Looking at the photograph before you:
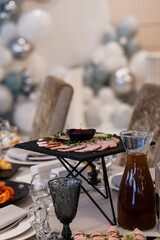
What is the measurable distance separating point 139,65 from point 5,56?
1.95 m

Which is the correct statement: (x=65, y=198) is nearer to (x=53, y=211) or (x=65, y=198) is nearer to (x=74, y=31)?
(x=53, y=211)

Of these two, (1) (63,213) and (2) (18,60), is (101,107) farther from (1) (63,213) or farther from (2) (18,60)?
(1) (63,213)

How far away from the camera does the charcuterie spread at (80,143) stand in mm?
1227

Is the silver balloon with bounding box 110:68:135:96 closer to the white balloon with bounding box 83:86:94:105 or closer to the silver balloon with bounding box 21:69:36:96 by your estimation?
the white balloon with bounding box 83:86:94:105

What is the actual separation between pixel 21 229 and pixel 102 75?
5.05 m

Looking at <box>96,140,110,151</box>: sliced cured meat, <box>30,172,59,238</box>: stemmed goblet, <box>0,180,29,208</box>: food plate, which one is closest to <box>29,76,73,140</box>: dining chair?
<box>0,180,29,208</box>: food plate

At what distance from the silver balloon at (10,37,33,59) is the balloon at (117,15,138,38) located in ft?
5.16

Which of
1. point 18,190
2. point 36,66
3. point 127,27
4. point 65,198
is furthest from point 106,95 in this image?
point 65,198

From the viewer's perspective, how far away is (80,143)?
4.23 ft

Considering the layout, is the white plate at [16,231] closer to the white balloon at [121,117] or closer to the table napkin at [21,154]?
the table napkin at [21,154]

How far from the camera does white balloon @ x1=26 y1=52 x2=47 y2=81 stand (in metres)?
5.54

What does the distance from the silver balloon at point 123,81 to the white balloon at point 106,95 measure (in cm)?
13

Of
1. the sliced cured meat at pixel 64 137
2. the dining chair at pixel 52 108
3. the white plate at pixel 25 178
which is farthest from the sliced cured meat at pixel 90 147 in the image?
the dining chair at pixel 52 108

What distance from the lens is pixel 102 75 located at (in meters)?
6.09
